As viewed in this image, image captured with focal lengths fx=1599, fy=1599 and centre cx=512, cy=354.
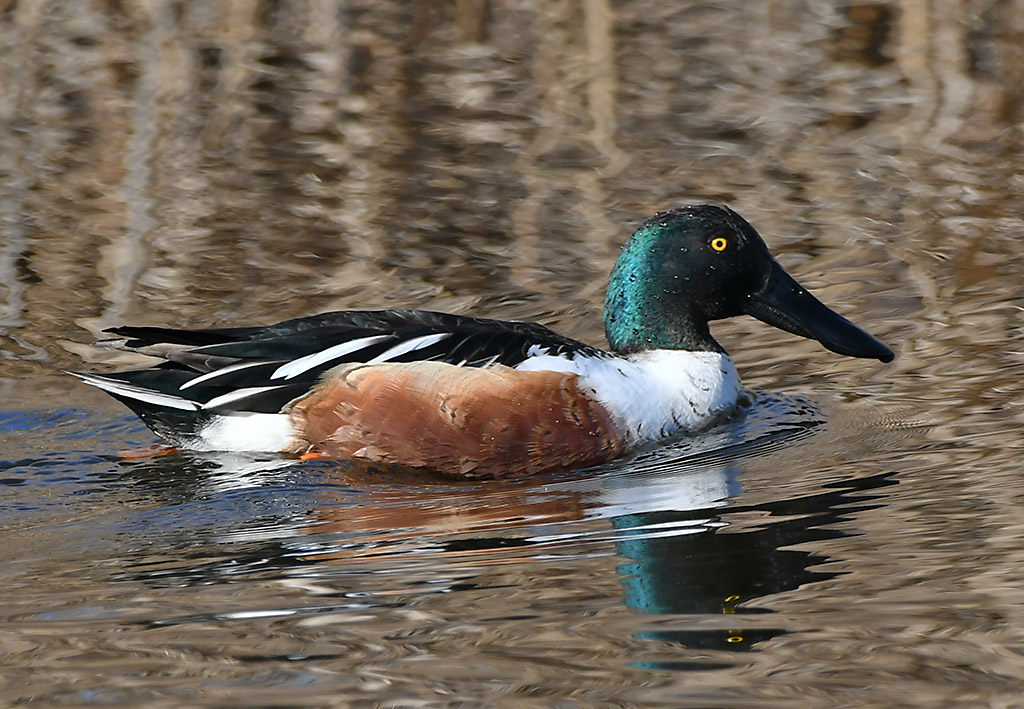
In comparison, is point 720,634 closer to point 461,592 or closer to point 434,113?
point 461,592

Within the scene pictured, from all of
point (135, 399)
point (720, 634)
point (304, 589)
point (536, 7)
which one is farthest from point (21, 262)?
point (536, 7)

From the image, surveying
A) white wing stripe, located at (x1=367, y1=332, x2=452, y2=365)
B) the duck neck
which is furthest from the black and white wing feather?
the duck neck

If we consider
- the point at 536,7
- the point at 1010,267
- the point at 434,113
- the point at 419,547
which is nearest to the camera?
the point at 419,547

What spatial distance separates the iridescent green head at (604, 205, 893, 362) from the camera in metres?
6.26

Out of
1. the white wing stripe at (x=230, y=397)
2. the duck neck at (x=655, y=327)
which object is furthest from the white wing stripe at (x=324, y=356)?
the duck neck at (x=655, y=327)

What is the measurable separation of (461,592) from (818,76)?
900 centimetres

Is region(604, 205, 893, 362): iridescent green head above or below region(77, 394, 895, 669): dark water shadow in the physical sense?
above

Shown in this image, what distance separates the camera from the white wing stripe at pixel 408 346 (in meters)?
5.82

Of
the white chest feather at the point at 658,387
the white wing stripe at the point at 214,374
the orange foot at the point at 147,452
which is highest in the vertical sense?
the white wing stripe at the point at 214,374

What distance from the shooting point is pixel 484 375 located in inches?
227

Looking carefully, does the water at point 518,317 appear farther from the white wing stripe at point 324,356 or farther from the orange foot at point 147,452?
Result: the white wing stripe at point 324,356

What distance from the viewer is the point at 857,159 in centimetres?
1003

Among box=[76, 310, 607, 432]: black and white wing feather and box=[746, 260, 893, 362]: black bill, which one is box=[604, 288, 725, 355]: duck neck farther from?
box=[76, 310, 607, 432]: black and white wing feather

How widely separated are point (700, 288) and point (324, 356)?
152 cm
